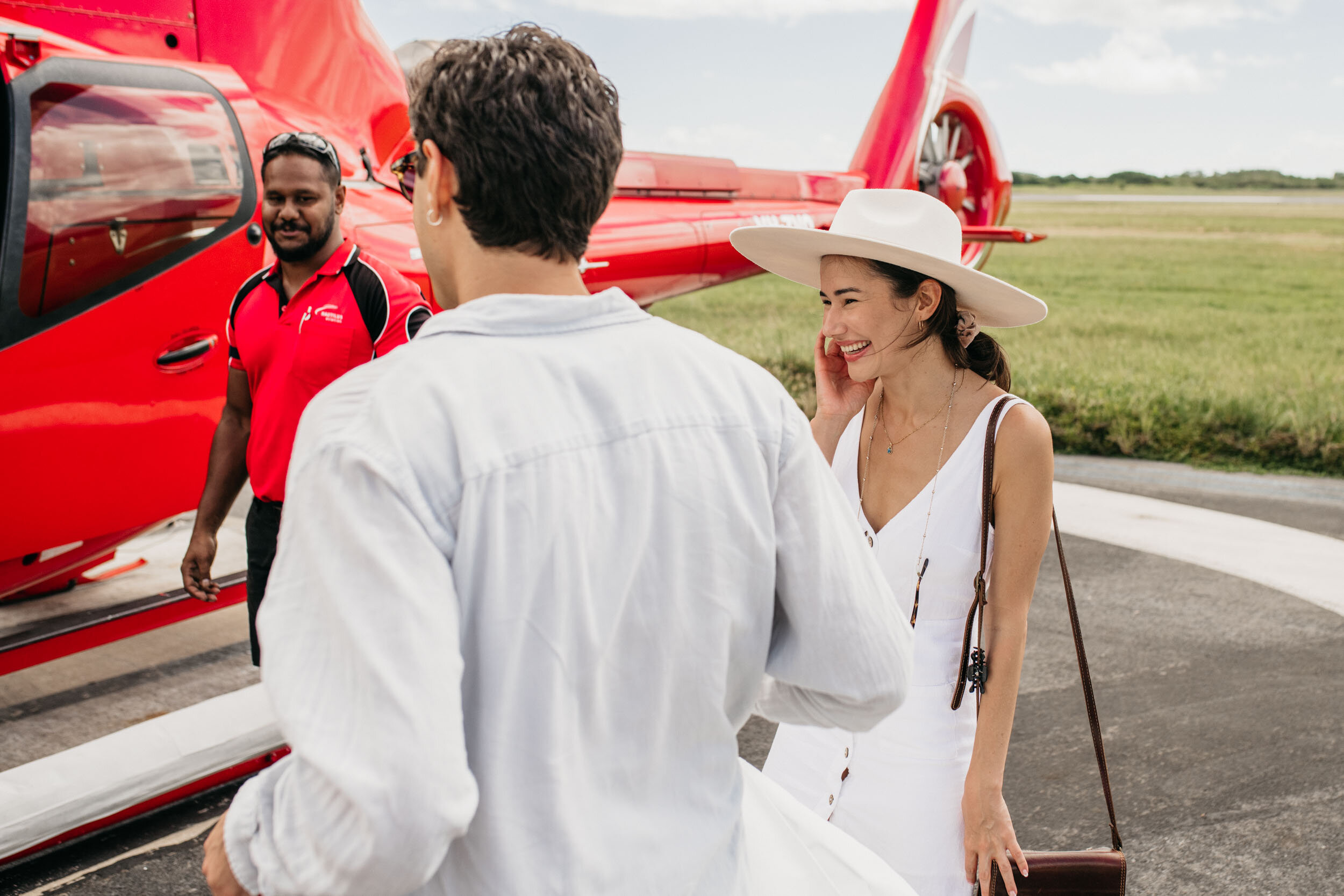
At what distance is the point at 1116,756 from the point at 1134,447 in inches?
201

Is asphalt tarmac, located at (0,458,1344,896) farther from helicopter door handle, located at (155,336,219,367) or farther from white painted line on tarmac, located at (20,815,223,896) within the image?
helicopter door handle, located at (155,336,219,367)

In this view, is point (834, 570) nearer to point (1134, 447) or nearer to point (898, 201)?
point (898, 201)

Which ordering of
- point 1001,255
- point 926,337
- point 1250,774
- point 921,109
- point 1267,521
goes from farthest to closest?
point 1001,255 < point 921,109 < point 1267,521 < point 1250,774 < point 926,337

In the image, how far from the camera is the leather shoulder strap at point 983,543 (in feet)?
5.98

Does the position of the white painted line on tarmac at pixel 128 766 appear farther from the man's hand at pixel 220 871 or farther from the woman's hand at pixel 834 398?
the man's hand at pixel 220 871

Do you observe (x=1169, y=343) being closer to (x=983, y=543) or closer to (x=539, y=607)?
(x=983, y=543)

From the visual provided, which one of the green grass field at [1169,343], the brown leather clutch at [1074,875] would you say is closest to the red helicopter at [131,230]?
the brown leather clutch at [1074,875]

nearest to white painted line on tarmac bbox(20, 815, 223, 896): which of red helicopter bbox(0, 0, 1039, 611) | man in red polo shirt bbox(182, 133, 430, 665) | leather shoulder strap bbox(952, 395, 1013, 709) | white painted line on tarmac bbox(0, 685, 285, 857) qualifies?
white painted line on tarmac bbox(0, 685, 285, 857)

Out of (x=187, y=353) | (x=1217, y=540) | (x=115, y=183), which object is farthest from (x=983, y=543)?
(x=1217, y=540)

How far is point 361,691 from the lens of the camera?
75 centimetres

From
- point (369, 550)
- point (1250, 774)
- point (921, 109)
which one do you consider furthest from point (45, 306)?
point (921, 109)

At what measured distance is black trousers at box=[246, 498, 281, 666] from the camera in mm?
2781

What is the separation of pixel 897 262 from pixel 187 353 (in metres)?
2.44

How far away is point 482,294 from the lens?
0.95 meters
